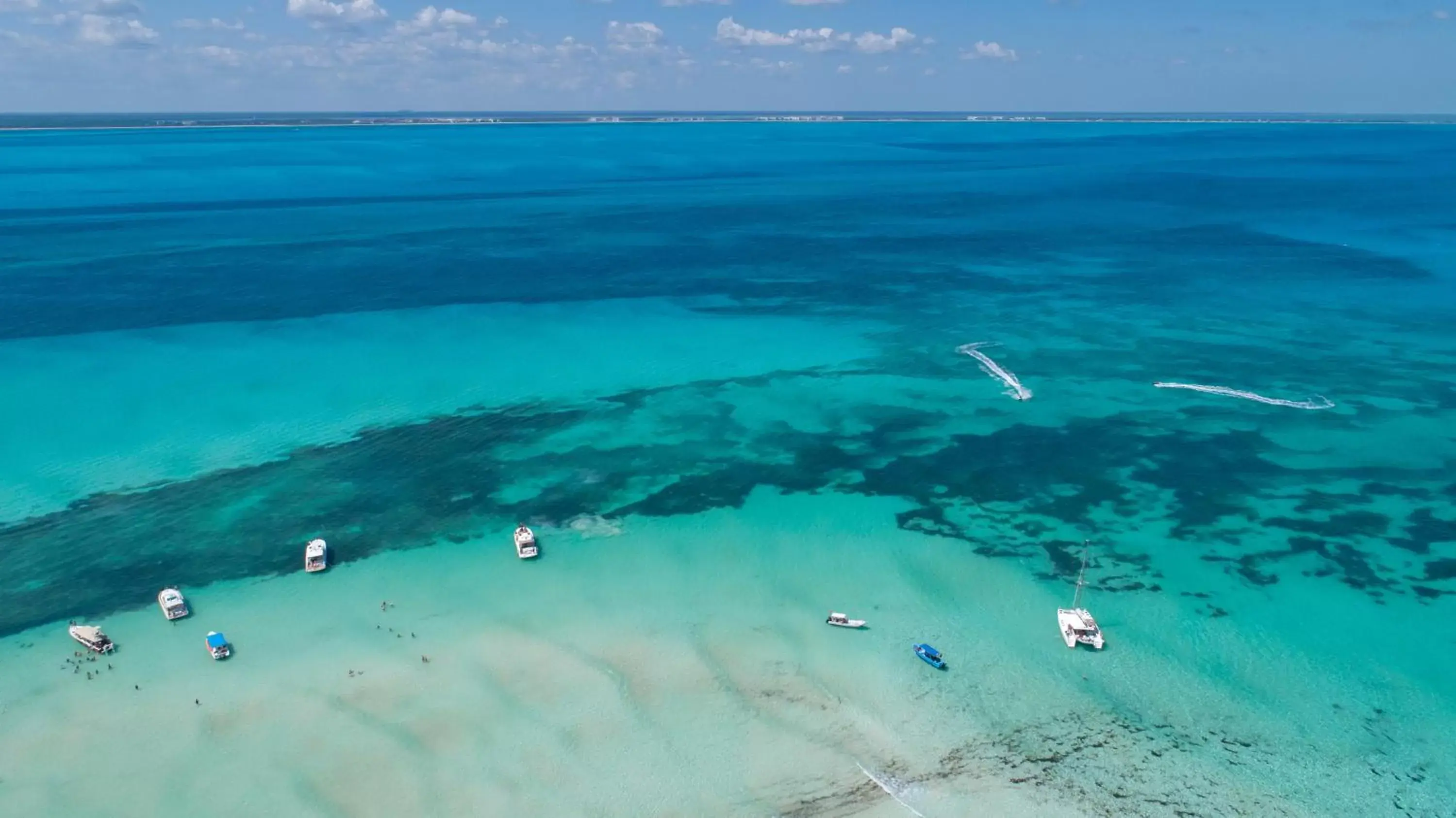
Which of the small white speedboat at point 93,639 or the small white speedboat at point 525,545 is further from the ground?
the small white speedboat at point 525,545

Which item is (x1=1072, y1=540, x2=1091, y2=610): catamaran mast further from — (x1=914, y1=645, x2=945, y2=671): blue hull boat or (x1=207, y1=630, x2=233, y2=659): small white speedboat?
(x1=207, y1=630, x2=233, y2=659): small white speedboat

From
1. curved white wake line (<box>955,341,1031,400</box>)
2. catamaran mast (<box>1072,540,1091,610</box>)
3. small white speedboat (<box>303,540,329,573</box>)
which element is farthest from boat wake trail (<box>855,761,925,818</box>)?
curved white wake line (<box>955,341,1031,400</box>)

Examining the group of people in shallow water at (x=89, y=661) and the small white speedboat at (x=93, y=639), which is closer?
the group of people in shallow water at (x=89, y=661)

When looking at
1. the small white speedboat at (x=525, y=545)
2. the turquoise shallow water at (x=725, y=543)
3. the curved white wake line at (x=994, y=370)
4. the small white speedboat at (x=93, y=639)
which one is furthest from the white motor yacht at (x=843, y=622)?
the small white speedboat at (x=93, y=639)

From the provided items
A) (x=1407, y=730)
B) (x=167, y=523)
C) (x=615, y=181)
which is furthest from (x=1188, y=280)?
(x=615, y=181)

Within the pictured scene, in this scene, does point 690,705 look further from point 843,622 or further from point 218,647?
point 218,647

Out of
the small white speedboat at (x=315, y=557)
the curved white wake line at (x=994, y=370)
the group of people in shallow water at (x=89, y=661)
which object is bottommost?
the group of people in shallow water at (x=89, y=661)

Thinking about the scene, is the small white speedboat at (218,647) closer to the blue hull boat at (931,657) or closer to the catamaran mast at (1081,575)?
the blue hull boat at (931,657)

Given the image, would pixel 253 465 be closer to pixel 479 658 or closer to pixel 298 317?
pixel 479 658
